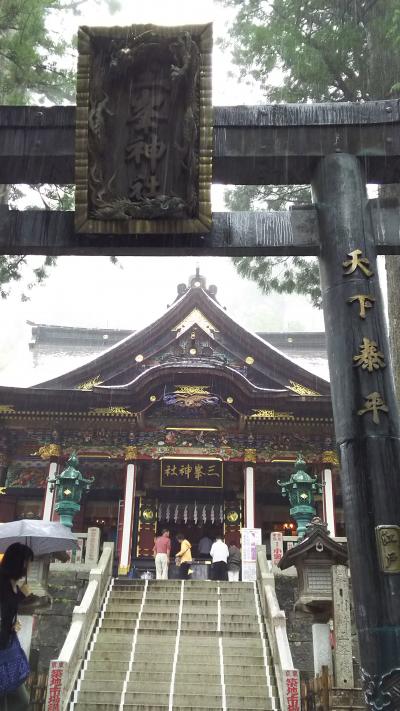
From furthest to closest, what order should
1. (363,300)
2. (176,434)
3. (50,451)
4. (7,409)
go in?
(176,434) → (50,451) → (7,409) → (363,300)

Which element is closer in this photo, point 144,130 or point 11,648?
point 11,648

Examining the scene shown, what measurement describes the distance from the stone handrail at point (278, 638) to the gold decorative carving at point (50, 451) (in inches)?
248

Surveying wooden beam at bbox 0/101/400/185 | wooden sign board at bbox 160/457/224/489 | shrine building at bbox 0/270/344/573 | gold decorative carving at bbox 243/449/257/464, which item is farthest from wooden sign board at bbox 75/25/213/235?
wooden sign board at bbox 160/457/224/489

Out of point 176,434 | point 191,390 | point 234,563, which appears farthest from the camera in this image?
point 176,434

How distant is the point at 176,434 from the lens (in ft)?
54.1

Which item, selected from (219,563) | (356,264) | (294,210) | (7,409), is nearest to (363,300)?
(356,264)

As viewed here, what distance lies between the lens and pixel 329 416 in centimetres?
1577

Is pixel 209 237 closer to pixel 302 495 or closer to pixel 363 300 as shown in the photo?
pixel 363 300

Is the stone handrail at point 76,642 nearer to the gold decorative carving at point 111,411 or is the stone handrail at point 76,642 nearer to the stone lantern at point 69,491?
the stone lantern at point 69,491

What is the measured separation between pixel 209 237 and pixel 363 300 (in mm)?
1268

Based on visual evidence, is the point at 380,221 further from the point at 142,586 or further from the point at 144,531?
the point at 144,531

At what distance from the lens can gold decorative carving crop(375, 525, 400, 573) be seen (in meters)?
4.02

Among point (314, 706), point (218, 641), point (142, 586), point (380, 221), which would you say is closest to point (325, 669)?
point (314, 706)

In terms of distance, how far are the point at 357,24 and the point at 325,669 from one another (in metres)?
9.72
